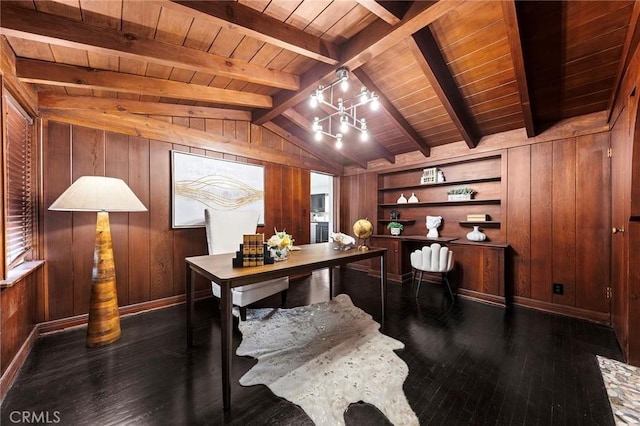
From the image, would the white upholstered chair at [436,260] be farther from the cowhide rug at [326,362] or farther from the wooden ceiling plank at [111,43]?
the wooden ceiling plank at [111,43]

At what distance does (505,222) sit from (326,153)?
3.12 metres

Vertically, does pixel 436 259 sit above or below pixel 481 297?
above

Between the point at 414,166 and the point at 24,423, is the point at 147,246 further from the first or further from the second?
the point at 414,166

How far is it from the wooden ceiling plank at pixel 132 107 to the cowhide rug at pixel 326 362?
2.58 meters

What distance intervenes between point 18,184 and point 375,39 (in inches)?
126

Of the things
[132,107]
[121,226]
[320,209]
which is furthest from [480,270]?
[320,209]

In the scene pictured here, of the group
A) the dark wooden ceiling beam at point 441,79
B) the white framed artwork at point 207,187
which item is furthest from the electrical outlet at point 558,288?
the white framed artwork at point 207,187

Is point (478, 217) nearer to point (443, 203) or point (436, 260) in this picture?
point (443, 203)

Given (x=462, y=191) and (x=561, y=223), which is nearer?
(x=561, y=223)

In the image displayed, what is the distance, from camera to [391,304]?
3.09 meters

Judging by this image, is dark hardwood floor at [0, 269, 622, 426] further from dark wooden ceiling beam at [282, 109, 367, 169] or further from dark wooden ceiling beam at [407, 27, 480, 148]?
dark wooden ceiling beam at [282, 109, 367, 169]

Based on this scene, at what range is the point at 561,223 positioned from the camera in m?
2.85

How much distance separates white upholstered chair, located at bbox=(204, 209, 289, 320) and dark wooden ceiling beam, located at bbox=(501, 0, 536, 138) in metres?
2.82

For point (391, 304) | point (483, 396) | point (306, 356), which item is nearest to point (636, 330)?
point (483, 396)
